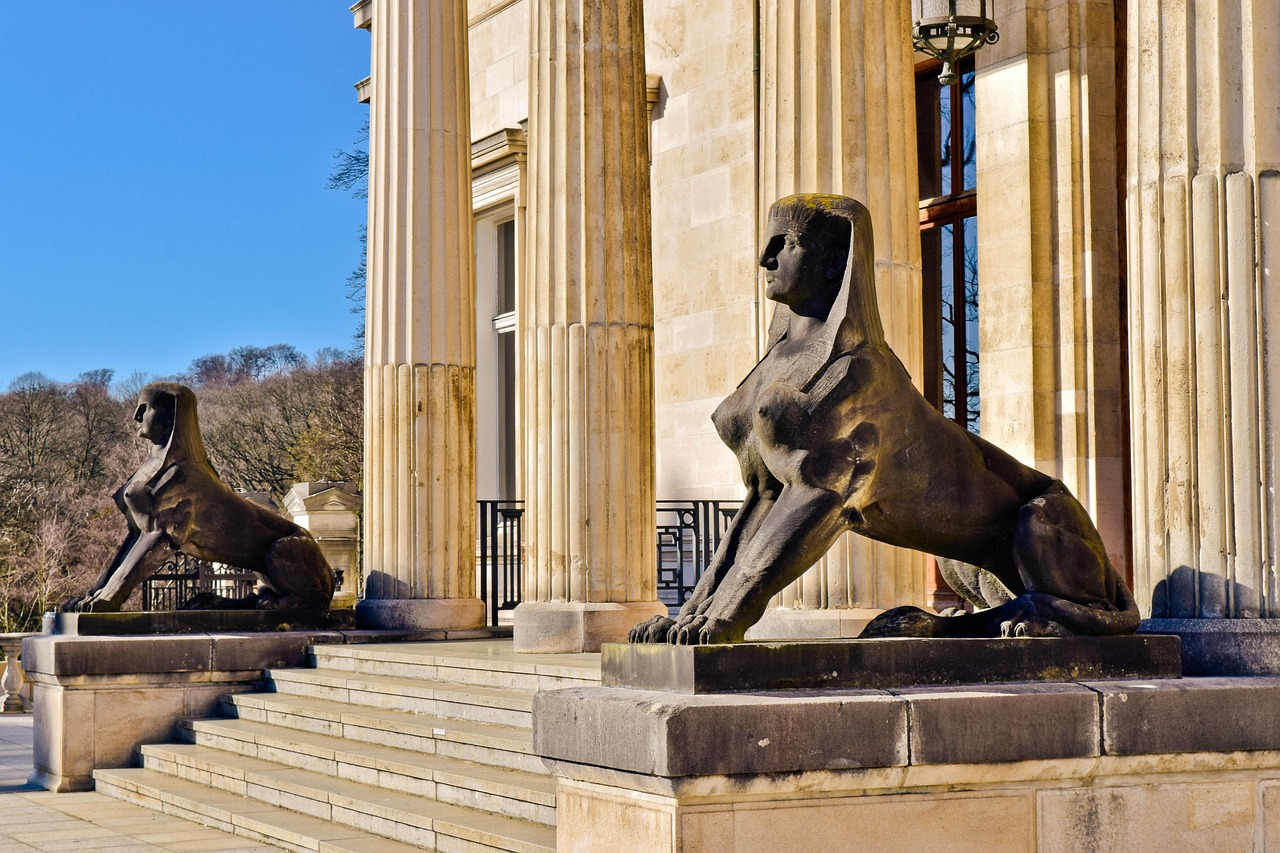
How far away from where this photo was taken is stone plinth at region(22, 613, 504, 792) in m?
13.9

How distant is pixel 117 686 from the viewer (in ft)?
46.2

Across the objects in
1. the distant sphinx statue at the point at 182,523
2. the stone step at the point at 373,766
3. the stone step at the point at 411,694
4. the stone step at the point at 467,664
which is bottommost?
the stone step at the point at 373,766

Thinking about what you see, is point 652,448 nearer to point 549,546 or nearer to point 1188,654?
point 549,546

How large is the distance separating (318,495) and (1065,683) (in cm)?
2348

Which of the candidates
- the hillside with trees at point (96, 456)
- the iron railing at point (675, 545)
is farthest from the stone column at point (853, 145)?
the hillside with trees at point (96, 456)

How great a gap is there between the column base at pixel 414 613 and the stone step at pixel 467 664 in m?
0.53

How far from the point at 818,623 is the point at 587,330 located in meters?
4.64

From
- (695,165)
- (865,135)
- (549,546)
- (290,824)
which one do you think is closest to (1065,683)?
(865,135)

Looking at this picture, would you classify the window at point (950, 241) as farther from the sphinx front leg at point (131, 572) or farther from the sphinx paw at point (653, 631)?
the sphinx paw at point (653, 631)

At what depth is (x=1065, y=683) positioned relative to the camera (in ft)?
21.5

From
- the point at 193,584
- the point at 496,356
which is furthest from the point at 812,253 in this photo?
the point at 193,584

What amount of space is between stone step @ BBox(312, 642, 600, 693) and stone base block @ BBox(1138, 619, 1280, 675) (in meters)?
3.71

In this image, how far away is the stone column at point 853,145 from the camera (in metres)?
10.1

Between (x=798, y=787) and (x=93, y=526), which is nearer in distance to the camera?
(x=798, y=787)
